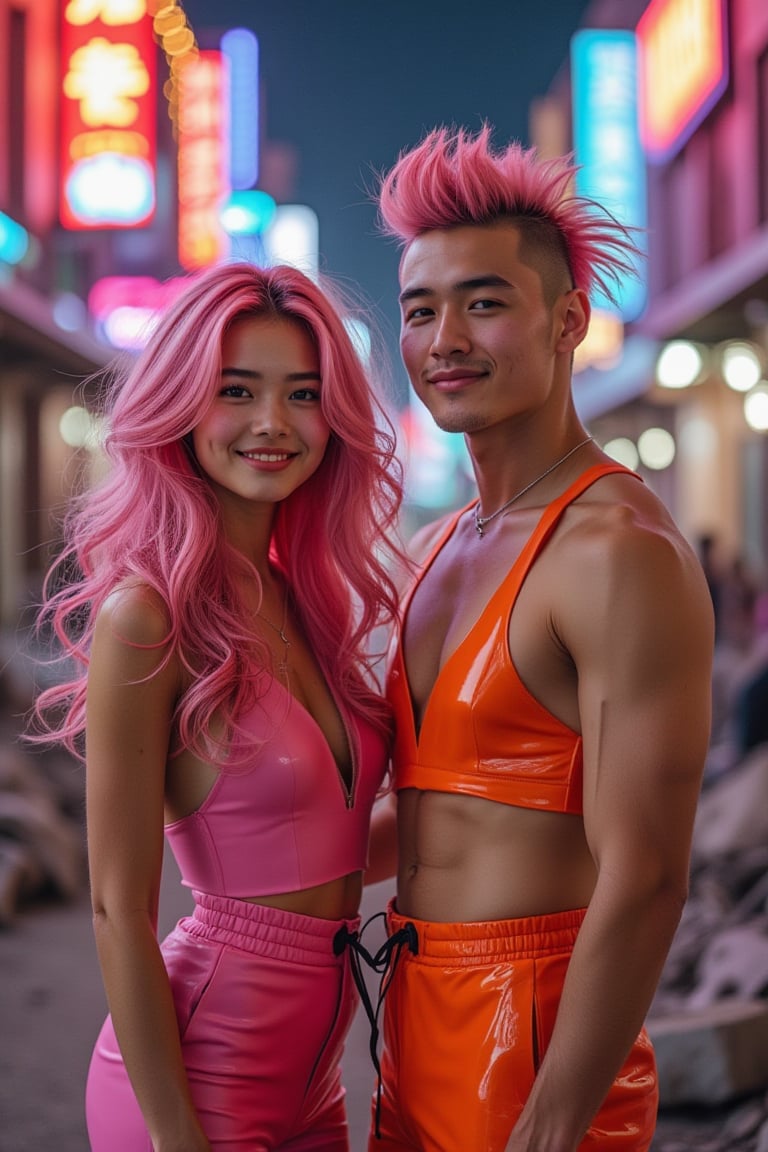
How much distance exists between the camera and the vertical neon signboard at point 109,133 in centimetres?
1607

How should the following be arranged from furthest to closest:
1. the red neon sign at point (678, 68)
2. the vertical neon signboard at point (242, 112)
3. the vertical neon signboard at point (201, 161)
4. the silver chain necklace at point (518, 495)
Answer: the vertical neon signboard at point (242, 112)
the vertical neon signboard at point (201, 161)
the red neon sign at point (678, 68)
the silver chain necklace at point (518, 495)

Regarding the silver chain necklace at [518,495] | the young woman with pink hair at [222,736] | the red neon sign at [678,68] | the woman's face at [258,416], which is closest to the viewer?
the young woman with pink hair at [222,736]

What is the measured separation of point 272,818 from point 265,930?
0.19m

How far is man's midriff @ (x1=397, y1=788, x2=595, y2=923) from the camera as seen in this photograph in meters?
2.20

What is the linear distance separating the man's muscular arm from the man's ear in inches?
23.9

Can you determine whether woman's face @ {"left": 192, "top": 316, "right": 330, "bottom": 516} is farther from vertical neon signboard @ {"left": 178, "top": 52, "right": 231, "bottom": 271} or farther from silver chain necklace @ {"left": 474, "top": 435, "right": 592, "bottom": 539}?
vertical neon signboard @ {"left": 178, "top": 52, "right": 231, "bottom": 271}

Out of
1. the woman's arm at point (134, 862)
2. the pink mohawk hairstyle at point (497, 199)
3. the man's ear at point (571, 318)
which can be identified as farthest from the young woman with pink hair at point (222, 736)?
the man's ear at point (571, 318)

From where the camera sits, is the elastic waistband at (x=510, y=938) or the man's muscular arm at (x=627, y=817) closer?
the man's muscular arm at (x=627, y=817)

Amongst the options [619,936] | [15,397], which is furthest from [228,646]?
[15,397]

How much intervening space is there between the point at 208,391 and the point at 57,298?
1836 cm

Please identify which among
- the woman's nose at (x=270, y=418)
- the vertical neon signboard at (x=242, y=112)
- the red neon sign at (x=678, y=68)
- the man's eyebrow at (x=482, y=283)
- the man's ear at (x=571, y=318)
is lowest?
the woman's nose at (x=270, y=418)

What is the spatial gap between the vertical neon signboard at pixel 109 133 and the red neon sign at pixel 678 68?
248 inches

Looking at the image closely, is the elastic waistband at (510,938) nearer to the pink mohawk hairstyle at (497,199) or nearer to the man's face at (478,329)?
the man's face at (478,329)

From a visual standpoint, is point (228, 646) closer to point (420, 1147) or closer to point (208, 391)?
point (208, 391)
